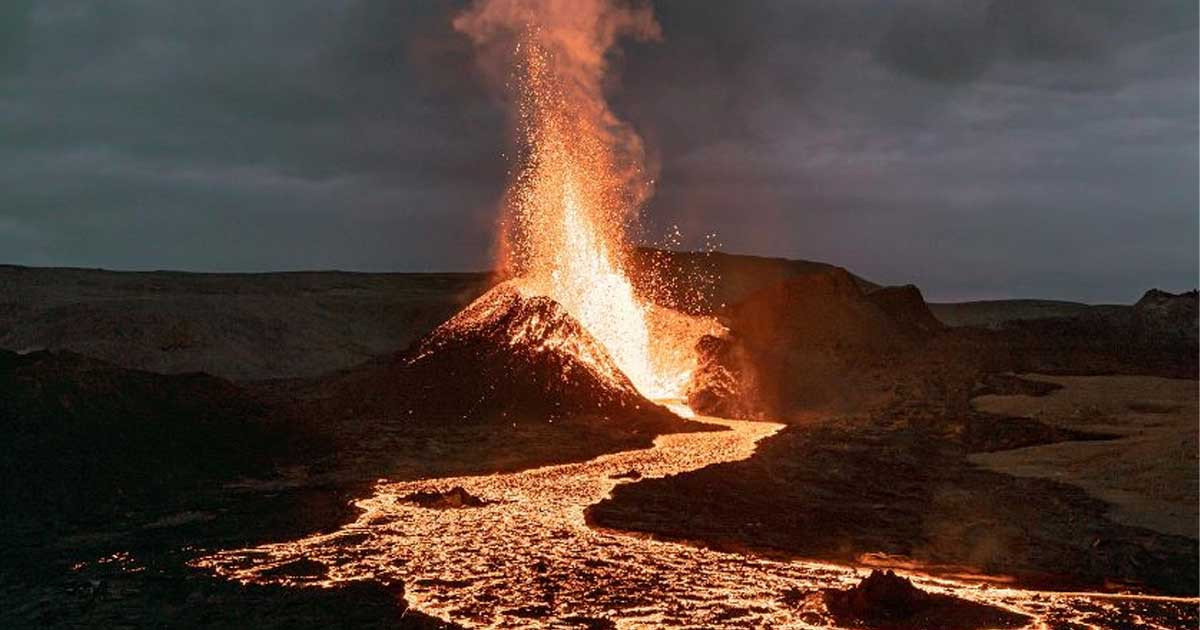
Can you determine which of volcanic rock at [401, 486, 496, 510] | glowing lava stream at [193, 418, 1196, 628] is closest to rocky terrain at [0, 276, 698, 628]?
glowing lava stream at [193, 418, 1196, 628]

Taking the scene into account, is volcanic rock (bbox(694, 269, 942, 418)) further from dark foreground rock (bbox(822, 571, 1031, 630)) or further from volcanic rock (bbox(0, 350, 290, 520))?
dark foreground rock (bbox(822, 571, 1031, 630))

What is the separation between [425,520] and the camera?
2475 cm

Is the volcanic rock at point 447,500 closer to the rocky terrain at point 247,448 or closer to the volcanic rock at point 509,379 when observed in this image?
the rocky terrain at point 247,448

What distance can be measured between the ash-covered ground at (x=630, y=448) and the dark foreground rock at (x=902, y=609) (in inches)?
118

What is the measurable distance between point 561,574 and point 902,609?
20.8ft

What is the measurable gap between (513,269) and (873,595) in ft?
137

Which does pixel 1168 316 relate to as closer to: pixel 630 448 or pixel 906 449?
pixel 906 449

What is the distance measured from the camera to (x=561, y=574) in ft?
64.7

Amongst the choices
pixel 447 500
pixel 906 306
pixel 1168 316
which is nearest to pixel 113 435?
pixel 447 500

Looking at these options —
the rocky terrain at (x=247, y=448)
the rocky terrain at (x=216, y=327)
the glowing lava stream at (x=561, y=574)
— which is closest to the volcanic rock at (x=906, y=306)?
the rocky terrain at (x=247, y=448)

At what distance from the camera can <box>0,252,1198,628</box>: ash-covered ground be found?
20984mm

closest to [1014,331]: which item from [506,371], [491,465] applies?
[506,371]

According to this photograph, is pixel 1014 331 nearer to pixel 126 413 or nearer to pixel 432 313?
pixel 432 313

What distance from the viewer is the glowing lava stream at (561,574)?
A: 56.4ft
